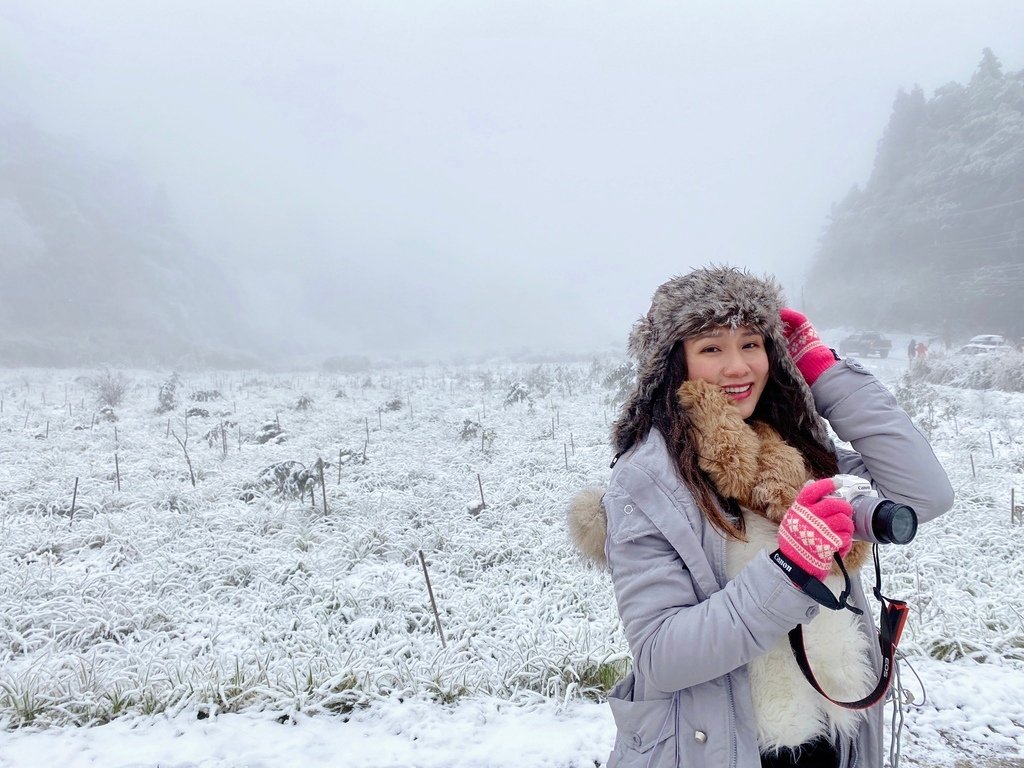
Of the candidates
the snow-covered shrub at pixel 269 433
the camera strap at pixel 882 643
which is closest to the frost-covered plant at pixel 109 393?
the snow-covered shrub at pixel 269 433

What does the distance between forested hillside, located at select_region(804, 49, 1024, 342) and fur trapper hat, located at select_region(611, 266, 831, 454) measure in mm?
35216

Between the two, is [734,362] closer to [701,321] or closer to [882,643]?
[701,321]

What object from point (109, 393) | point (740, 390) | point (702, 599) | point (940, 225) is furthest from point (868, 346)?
point (109, 393)

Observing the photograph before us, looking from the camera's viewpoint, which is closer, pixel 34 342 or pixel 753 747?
pixel 753 747

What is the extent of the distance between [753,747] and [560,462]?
675 centimetres

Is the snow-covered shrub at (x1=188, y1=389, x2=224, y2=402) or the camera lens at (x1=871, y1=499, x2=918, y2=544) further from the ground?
the snow-covered shrub at (x1=188, y1=389, x2=224, y2=402)

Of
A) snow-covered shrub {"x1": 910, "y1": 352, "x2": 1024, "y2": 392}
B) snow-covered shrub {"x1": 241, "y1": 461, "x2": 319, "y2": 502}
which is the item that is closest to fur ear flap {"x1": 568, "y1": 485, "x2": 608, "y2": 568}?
snow-covered shrub {"x1": 241, "y1": 461, "x2": 319, "y2": 502}

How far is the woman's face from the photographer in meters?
1.41

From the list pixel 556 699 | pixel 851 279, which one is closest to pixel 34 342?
pixel 556 699

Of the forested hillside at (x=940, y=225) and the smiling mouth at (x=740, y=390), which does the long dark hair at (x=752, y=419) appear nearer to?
the smiling mouth at (x=740, y=390)

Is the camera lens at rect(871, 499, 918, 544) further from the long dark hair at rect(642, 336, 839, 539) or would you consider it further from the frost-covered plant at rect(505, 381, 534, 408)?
the frost-covered plant at rect(505, 381, 534, 408)

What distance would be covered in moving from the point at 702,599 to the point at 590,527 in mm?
390

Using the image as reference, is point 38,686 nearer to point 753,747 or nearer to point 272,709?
point 272,709

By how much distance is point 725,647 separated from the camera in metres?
1.05
